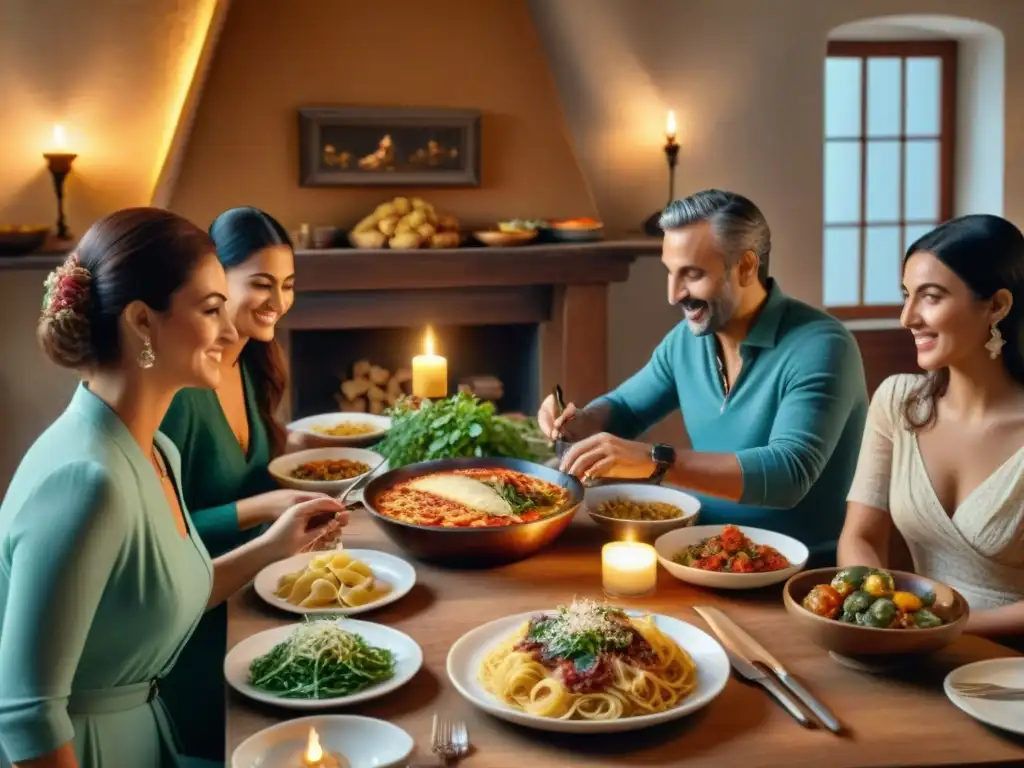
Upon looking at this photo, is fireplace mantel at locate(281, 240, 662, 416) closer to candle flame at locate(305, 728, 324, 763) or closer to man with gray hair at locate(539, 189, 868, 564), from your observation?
man with gray hair at locate(539, 189, 868, 564)

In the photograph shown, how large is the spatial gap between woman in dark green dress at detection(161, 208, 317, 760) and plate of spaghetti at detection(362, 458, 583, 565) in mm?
193

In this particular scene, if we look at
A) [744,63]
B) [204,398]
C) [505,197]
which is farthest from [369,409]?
[204,398]

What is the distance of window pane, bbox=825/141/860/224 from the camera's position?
18.1ft

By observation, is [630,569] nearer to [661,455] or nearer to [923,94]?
[661,455]

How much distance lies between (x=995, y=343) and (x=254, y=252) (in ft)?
4.60

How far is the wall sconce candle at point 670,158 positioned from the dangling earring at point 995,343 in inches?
121

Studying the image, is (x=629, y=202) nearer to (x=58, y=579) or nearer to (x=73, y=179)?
(x=73, y=179)

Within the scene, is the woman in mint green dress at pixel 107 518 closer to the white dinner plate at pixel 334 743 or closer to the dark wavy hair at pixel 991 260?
the white dinner plate at pixel 334 743

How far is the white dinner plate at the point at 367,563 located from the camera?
1.77 meters

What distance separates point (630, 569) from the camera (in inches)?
71.9

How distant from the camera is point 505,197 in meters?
4.97

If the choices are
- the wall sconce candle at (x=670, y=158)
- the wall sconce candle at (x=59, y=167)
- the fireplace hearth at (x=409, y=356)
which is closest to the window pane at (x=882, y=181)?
the wall sconce candle at (x=670, y=158)

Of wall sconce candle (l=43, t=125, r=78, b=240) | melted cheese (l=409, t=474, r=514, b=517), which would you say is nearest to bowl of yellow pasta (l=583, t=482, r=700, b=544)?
melted cheese (l=409, t=474, r=514, b=517)

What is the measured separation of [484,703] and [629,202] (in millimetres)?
4002
